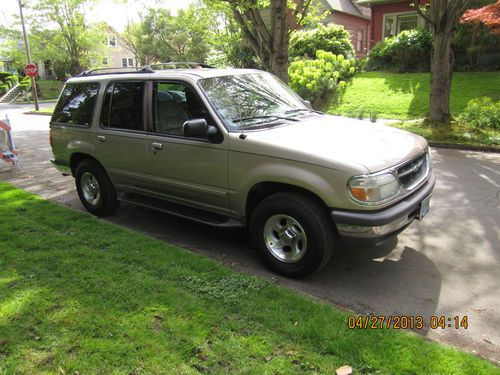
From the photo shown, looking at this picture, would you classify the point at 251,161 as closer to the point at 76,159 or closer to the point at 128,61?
the point at 76,159

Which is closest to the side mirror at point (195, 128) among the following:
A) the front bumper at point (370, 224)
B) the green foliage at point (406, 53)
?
the front bumper at point (370, 224)

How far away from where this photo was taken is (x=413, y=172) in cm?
415

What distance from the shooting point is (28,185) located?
8.03 meters

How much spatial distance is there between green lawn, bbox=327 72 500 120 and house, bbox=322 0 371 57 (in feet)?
45.1

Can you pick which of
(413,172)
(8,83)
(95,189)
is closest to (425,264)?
(413,172)

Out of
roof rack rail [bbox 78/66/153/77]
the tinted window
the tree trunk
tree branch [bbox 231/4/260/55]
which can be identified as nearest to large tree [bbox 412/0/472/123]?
the tree trunk

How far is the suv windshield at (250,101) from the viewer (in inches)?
179

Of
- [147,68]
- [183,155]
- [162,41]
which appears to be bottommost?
[183,155]

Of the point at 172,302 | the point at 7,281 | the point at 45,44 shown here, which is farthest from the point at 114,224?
the point at 45,44

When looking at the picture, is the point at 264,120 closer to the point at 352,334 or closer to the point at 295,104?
the point at 295,104

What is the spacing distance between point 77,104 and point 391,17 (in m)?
22.4

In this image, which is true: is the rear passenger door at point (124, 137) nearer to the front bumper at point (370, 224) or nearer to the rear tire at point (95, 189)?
the rear tire at point (95, 189)

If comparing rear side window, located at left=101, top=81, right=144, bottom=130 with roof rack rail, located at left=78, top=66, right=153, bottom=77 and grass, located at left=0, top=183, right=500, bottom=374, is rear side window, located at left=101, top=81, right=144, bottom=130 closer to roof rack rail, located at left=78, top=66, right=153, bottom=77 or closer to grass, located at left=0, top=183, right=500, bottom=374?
roof rack rail, located at left=78, top=66, right=153, bottom=77

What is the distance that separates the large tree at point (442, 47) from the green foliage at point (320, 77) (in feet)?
17.8
